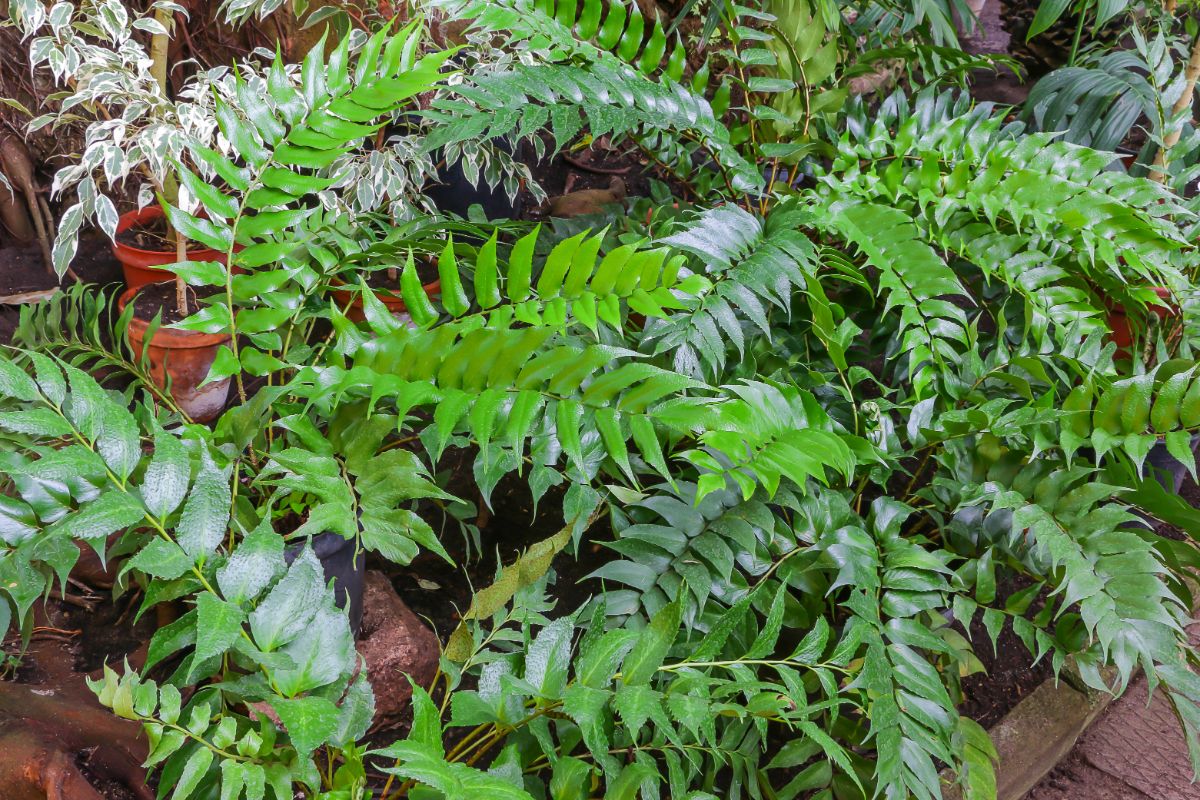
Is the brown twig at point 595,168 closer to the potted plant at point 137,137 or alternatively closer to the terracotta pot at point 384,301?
the terracotta pot at point 384,301

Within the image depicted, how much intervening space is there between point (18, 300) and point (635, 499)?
2.31 metres

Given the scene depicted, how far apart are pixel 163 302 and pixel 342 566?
1369 millimetres

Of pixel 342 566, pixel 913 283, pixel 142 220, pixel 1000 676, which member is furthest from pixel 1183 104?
pixel 142 220

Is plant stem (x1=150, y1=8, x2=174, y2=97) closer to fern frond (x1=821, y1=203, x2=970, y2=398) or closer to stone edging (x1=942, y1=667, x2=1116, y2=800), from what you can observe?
fern frond (x1=821, y1=203, x2=970, y2=398)

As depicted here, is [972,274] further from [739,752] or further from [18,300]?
[18,300]

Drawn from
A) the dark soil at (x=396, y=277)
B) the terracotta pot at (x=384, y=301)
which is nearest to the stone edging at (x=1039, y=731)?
the terracotta pot at (x=384, y=301)

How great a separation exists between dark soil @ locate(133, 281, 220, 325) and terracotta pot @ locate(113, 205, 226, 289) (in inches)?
1.1

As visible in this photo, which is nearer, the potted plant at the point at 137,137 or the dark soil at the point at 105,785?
the dark soil at the point at 105,785

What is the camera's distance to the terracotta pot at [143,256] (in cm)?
258

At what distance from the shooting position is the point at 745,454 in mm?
1258

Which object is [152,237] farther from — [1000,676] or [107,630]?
[1000,676]

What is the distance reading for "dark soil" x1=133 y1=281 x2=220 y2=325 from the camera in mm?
2541

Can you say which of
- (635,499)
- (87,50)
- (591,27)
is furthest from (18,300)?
(635,499)

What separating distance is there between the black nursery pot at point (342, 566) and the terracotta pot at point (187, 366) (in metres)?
1.00
